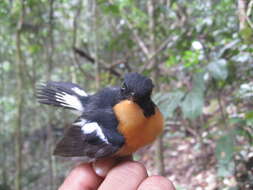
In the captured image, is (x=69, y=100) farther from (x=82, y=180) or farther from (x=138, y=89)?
(x=138, y=89)

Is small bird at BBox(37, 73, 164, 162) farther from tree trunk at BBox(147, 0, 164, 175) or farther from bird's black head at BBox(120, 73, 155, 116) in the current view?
tree trunk at BBox(147, 0, 164, 175)

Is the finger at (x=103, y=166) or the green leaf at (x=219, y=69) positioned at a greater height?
the green leaf at (x=219, y=69)

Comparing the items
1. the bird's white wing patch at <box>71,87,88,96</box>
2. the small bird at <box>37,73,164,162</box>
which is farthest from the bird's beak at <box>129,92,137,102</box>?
the bird's white wing patch at <box>71,87,88,96</box>

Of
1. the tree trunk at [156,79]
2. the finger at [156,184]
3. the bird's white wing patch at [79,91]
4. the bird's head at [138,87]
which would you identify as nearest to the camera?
the finger at [156,184]

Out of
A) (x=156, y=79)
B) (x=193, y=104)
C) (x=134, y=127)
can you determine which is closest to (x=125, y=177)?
(x=134, y=127)

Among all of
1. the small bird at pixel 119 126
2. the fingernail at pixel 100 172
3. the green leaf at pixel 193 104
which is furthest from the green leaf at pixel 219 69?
the fingernail at pixel 100 172

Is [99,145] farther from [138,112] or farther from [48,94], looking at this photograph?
[48,94]

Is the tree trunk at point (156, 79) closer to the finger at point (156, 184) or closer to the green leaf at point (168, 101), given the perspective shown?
the green leaf at point (168, 101)
